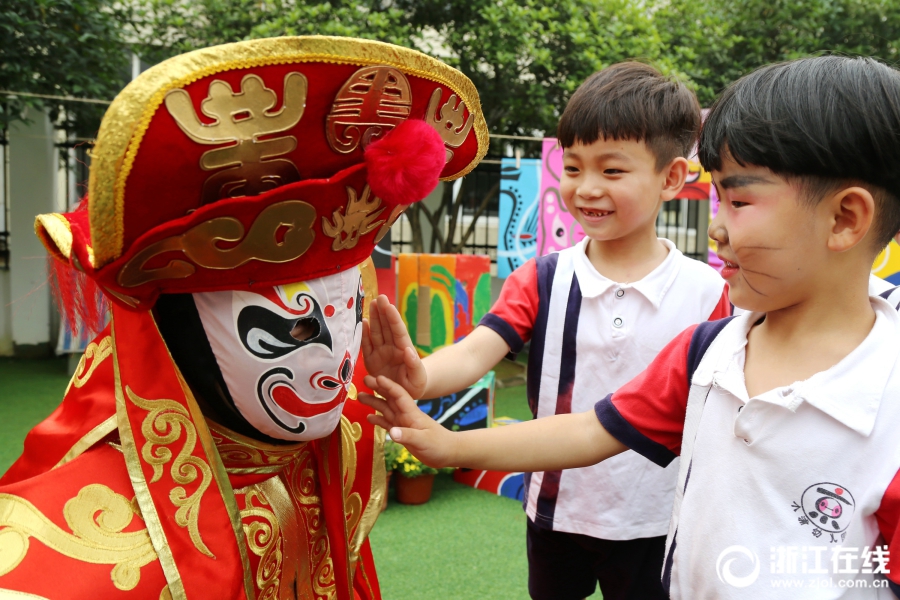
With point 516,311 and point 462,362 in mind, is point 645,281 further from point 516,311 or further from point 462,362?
point 462,362

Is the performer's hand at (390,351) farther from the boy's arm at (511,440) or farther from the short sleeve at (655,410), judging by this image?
the short sleeve at (655,410)

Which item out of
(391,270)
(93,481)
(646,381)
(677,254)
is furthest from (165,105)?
(391,270)

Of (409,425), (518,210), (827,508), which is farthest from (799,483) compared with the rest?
(518,210)

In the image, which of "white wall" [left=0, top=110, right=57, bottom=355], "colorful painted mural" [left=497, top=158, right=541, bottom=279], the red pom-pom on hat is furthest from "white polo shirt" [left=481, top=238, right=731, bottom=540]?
"white wall" [left=0, top=110, right=57, bottom=355]

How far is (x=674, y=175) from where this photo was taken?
1759 mm

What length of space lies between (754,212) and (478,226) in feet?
27.2

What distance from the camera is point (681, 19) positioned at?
299 inches

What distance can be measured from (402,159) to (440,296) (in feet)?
9.82

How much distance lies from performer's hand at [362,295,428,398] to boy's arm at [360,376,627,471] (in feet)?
0.38

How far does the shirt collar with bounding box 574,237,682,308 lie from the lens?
1706 mm

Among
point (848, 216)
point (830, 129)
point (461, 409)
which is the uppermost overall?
point (830, 129)

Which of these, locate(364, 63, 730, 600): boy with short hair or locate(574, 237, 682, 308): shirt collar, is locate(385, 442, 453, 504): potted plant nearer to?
locate(364, 63, 730, 600): boy with short hair

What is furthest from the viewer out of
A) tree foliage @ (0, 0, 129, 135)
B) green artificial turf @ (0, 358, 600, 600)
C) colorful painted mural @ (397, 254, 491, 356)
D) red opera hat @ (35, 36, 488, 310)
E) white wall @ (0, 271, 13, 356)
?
white wall @ (0, 271, 13, 356)

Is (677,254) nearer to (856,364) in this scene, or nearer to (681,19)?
(856,364)
